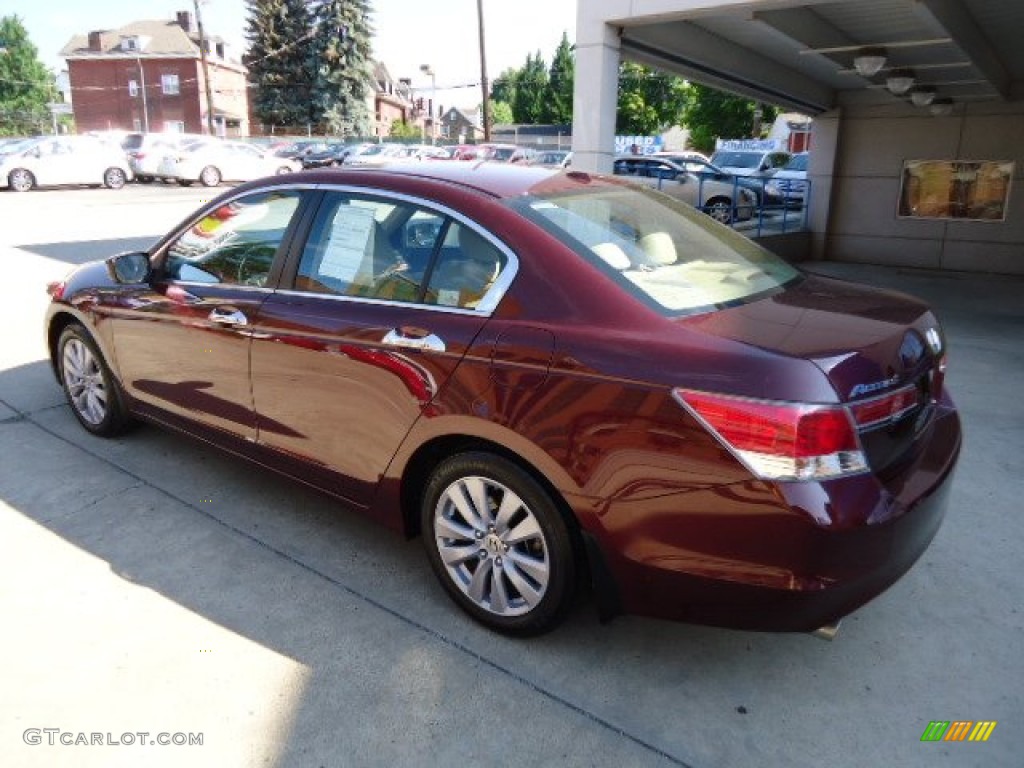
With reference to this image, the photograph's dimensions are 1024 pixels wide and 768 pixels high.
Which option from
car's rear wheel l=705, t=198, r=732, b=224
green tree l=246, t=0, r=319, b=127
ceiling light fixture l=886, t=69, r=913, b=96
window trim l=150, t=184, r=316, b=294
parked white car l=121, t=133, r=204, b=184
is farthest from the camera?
green tree l=246, t=0, r=319, b=127

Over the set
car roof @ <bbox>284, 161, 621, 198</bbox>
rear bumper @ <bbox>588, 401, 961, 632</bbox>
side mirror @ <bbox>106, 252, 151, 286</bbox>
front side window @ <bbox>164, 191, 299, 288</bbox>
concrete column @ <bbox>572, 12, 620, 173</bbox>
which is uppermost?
concrete column @ <bbox>572, 12, 620, 173</bbox>

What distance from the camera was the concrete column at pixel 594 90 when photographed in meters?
7.35

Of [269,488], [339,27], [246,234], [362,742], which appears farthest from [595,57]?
[339,27]

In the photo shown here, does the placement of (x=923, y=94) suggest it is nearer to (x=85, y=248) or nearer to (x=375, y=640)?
(x=375, y=640)

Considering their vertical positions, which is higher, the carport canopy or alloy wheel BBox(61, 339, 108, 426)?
the carport canopy

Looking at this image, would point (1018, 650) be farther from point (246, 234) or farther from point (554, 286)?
point (246, 234)

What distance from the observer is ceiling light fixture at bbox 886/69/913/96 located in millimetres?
9789

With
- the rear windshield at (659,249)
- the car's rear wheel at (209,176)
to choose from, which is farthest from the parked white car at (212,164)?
the rear windshield at (659,249)

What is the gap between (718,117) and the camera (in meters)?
48.9

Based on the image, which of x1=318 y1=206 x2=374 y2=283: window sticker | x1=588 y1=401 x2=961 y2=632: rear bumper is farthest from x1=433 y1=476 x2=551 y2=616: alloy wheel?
x1=318 y1=206 x2=374 y2=283: window sticker

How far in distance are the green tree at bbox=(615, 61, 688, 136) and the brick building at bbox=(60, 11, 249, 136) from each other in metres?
31.2

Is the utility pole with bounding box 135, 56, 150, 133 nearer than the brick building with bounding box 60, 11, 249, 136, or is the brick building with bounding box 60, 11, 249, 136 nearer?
the brick building with bounding box 60, 11, 249, 136

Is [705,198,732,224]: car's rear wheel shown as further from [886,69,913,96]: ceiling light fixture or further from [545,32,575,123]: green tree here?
[545,32,575,123]: green tree

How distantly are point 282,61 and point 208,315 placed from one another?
53.8 m
